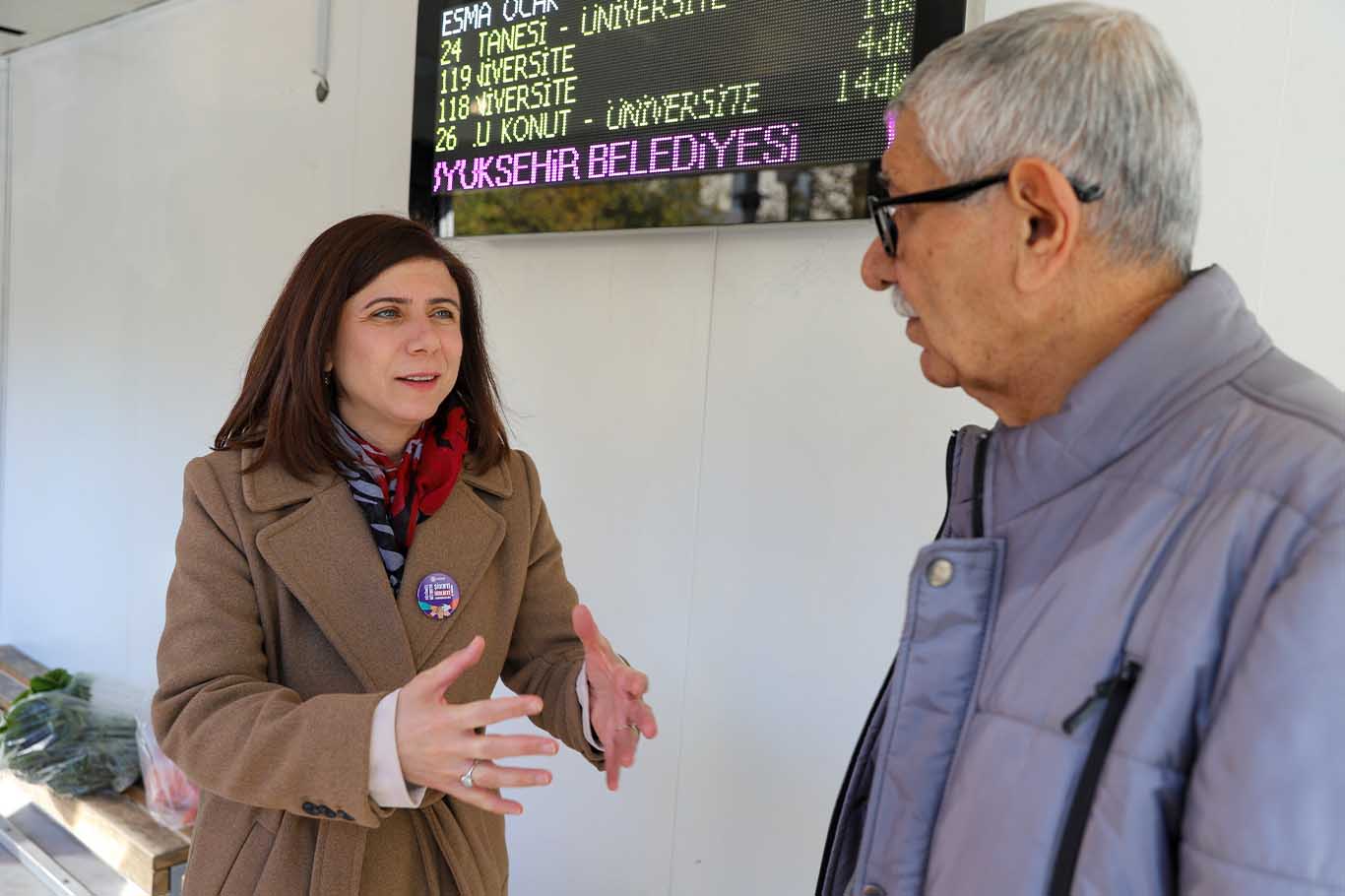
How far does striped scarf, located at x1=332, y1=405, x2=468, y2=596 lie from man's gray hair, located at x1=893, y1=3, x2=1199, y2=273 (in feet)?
3.28

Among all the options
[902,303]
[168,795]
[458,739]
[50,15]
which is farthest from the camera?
[50,15]

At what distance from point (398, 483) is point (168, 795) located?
6.12ft

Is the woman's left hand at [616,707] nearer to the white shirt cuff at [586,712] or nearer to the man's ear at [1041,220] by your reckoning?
the white shirt cuff at [586,712]

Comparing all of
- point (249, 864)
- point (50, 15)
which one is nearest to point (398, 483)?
point (249, 864)

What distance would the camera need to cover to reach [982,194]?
2.93 feet

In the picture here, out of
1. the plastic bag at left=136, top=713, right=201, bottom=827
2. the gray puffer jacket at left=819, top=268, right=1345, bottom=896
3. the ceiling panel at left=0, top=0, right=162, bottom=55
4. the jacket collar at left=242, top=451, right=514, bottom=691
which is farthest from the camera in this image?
the ceiling panel at left=0, top=0, right=162, bottom=55

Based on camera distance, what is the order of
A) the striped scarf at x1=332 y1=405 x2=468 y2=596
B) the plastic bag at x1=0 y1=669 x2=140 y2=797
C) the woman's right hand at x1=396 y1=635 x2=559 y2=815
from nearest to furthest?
the woman's right hand at x1=396 y1=635 x2=559 y2=815
the striped scarf at x1=332 y1=405 x2=468 y2=596
the plastic bag at x1=0 y1=669 x2=140 y2=797

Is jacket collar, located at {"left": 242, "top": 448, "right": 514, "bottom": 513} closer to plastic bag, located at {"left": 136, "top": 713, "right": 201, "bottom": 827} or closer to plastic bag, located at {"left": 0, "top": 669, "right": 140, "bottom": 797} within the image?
plastic bag, located at {"left": 136, "top": 713, "right": 201, "bottom": 827}

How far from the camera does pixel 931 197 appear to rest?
922 mm

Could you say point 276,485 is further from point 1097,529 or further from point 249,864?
point 1097,529

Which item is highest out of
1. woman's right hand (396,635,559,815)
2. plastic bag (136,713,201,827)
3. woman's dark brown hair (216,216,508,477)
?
woman's dark brown hair (216,216,508,477)

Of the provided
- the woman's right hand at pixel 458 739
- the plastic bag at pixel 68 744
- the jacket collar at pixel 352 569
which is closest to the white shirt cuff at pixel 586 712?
the jacket collar at pixel 352 569

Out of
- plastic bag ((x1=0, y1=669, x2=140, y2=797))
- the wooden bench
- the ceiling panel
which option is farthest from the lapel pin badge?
the ceiling panel

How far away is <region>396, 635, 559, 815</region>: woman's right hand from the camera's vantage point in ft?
3.77
